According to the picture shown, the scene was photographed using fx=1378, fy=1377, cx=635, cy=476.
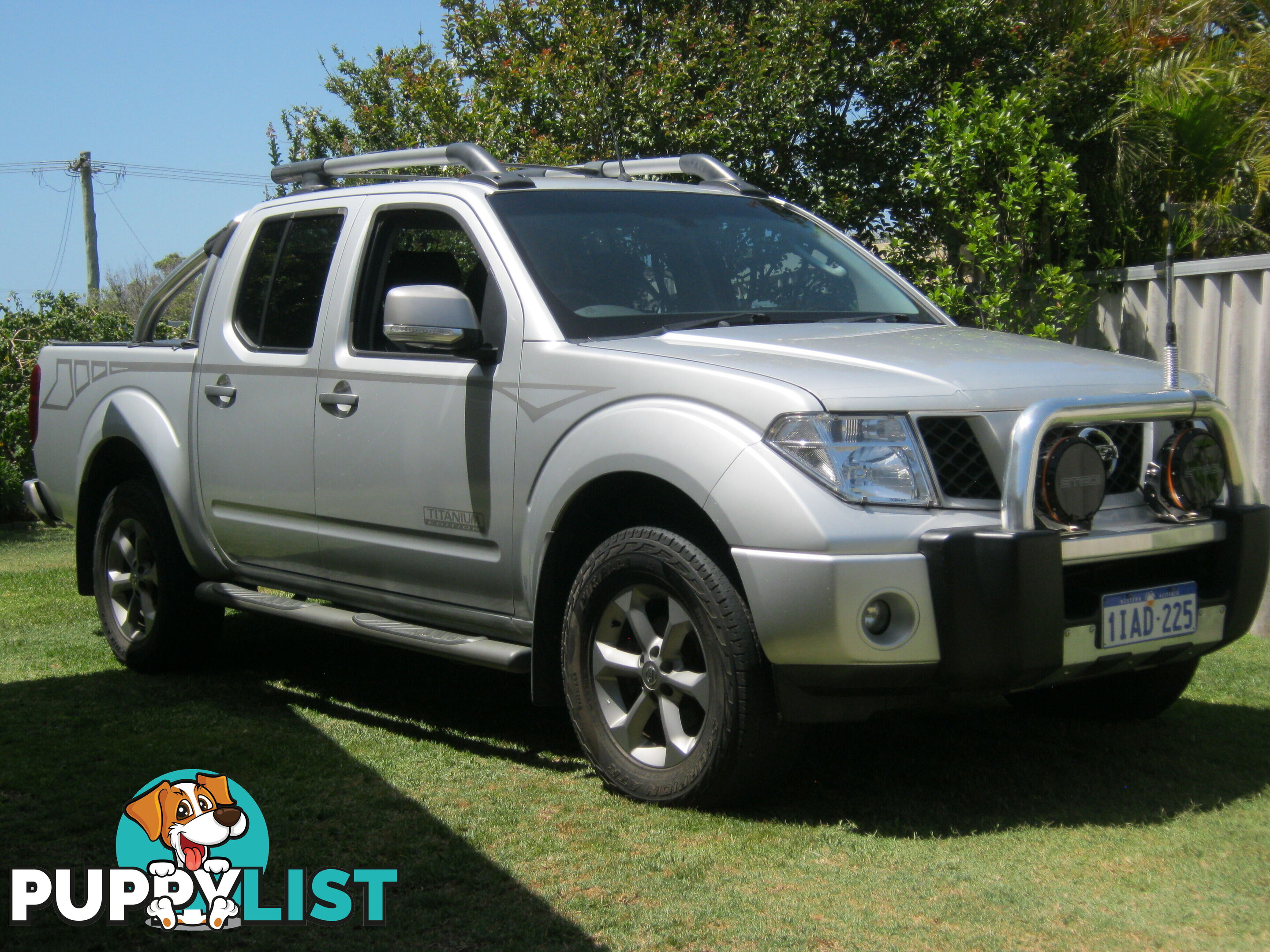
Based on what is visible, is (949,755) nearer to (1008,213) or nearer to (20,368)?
(1008,213)

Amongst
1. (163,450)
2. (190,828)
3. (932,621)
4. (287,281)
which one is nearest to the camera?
A: (932,621)

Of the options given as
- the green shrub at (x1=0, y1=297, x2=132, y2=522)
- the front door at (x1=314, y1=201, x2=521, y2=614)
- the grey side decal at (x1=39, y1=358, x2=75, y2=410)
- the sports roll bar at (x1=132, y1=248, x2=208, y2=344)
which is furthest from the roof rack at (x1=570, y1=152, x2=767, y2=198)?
the green shrub at (x1=0, y1=297, x2=132, y2=522)

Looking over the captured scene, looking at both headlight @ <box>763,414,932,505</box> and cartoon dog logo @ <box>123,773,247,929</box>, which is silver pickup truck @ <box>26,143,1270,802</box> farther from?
cartoon dog logo @ <box>123,773,247,929</box>

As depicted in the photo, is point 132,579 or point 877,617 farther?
point 132,579

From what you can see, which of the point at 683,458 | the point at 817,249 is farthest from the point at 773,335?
the point at 817,249

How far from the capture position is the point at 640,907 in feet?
10.9

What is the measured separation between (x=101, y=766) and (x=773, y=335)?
2647 millimetres

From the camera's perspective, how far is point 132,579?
6305 mm

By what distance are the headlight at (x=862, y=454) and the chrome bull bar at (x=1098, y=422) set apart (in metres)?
0.23

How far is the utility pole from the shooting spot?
1326 inches

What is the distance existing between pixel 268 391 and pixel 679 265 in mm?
1736

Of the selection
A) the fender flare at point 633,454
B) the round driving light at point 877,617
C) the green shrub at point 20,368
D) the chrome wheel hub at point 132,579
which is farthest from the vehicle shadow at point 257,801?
the green shrub at point 20,368

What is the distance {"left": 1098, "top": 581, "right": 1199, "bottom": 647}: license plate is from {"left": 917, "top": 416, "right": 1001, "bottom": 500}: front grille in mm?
495

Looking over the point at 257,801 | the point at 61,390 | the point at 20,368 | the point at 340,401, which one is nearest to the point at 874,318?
the point at 340,401
